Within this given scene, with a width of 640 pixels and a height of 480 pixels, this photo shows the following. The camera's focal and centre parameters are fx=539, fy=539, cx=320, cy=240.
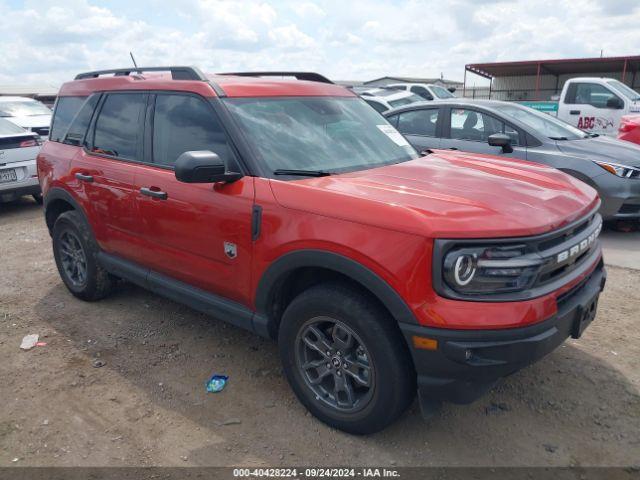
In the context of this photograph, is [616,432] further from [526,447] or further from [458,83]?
[458,83]

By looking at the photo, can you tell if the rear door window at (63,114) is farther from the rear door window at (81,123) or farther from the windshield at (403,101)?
the windshield at (403,101)

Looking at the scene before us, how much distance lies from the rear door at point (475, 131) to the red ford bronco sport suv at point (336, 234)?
290cm

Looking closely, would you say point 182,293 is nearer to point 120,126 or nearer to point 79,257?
point 120,126

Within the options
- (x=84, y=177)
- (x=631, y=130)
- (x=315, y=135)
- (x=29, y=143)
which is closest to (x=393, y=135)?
(x=315, y=135)

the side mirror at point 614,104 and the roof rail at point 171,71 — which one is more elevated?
the roof rail at point 171,71

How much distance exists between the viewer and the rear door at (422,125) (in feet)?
23.8

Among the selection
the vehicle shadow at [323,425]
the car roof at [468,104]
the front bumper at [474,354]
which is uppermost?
the car roof at [468,104]

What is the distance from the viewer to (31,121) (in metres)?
11.9

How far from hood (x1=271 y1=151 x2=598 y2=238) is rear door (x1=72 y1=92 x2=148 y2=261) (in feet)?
4.74

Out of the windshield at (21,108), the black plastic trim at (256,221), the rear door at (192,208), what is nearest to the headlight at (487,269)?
the black plastic trim at (256,221)

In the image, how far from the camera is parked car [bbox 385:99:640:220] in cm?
616

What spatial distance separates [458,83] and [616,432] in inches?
1643

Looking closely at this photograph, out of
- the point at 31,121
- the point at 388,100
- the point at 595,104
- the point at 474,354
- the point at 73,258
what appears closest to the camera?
the point at 474,354

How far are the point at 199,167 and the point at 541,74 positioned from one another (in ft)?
82.3
